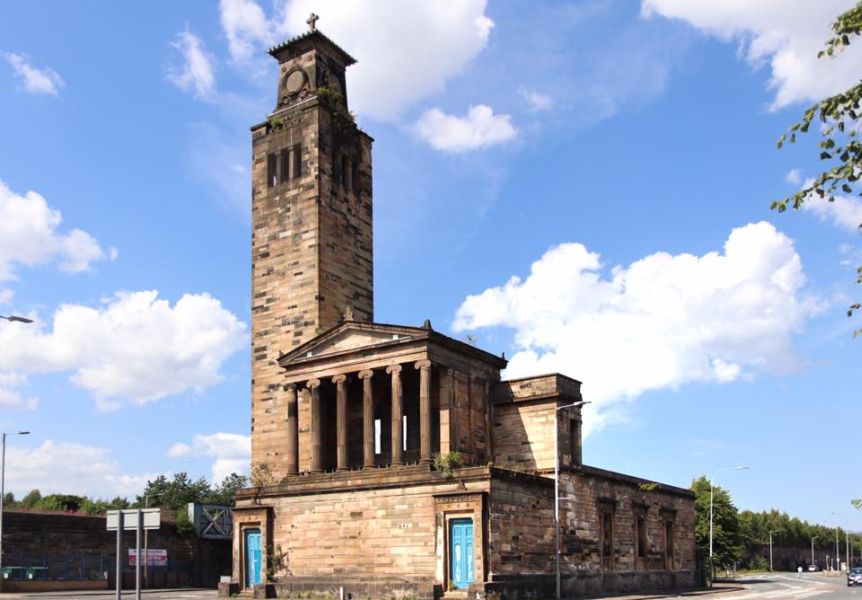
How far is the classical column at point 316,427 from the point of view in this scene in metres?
48.9

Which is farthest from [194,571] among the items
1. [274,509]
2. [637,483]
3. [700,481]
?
[700,481]

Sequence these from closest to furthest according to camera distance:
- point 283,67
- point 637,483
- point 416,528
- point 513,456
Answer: point 416,528 < point 513,456 < point 637,483 < point 283,67

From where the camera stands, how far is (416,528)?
134 ft

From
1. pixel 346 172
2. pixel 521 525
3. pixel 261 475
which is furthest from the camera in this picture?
pixel 346 172

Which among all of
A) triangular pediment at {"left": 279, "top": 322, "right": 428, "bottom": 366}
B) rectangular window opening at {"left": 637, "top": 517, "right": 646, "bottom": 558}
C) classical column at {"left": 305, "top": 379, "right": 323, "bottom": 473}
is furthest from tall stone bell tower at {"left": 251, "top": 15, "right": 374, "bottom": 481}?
rectangular window opening at {"left": 637, "top": 517, "right": 646, "bottom": 558}

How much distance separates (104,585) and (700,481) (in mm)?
53020

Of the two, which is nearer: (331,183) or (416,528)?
(416,528)

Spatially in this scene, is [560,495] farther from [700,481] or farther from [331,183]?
[700,481]

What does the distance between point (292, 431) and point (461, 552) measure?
14624mm

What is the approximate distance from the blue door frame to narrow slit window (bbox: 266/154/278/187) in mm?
21179

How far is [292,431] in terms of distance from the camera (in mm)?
50406

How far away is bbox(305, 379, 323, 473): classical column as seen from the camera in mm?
48884

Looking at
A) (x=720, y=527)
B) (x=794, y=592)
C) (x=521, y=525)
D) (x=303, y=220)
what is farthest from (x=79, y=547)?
(x=720, y=527)

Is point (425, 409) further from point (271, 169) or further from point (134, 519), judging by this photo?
point (134, 519)
